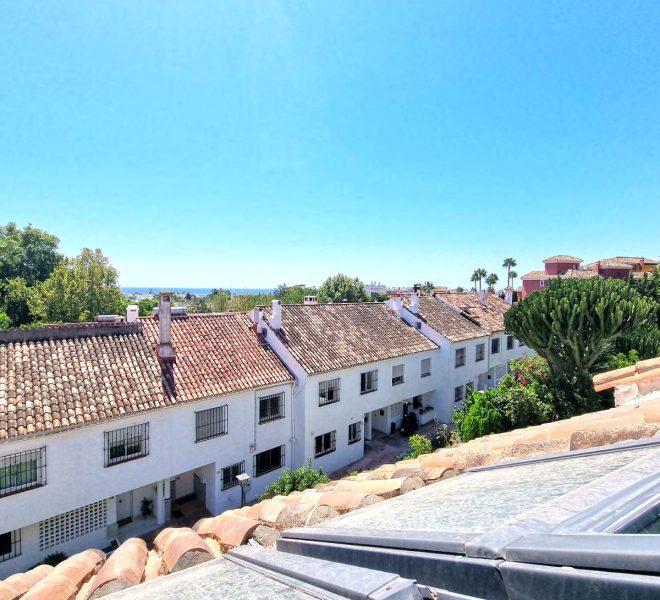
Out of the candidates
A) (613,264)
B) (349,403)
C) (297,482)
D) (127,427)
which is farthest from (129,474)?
(613,264)

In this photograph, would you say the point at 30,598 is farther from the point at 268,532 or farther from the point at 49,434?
the point at 49,434

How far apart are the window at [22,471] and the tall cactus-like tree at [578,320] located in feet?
64.4

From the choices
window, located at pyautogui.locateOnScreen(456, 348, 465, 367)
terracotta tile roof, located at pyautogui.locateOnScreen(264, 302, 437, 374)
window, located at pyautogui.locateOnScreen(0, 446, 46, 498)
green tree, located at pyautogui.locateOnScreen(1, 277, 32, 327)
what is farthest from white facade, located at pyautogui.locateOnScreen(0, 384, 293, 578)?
green tree, located at pyautogui.locateOnScreen(1, 277, 32, 327)

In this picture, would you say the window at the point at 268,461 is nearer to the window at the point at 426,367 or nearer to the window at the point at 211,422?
the window at the point at 211,422

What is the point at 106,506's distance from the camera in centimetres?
1583

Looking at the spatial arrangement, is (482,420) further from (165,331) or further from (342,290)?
(342,290)

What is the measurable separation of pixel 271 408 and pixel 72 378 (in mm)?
8732

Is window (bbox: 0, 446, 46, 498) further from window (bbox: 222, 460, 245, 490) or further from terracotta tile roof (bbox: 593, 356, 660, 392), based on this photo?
terracotta tile roof (bbox: 593, 356, 660, 392)

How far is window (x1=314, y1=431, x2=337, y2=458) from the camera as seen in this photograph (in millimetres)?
21297

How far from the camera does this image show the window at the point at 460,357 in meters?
29.7

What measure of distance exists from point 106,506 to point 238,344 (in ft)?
28.8

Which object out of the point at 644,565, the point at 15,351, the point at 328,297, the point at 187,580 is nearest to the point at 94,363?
the point at 15,351

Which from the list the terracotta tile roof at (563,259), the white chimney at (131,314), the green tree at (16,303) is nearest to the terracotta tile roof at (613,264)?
the terracotta tile roof at (563,259)

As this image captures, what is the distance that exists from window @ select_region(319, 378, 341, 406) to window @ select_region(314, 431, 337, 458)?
1.79 m
